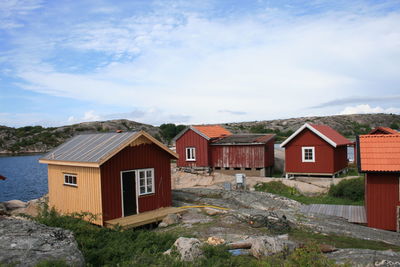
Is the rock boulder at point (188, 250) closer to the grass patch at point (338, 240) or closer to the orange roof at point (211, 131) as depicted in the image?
the grass patch at point (338, 240)

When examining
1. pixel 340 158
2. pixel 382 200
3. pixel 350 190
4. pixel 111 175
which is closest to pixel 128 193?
pixel 111 175

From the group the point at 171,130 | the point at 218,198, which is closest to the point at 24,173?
the point at 218,198

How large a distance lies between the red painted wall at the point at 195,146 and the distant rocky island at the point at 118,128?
117 feet

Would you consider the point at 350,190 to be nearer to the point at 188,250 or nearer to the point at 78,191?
the point at 188,250

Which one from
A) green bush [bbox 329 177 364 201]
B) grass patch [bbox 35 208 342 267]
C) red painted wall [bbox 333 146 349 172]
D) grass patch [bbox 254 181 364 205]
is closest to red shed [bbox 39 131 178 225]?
grass patch [bbox 35 208 342 267]

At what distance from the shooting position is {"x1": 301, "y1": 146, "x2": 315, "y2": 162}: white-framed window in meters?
25.1

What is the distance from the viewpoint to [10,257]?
244 inches

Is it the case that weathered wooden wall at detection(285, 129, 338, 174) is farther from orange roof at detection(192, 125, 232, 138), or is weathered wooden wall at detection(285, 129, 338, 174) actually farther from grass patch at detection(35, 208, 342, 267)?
grass patch at detection(35, 208, 342, 267)

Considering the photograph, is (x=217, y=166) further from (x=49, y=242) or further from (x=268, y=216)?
(x=49, y=242)

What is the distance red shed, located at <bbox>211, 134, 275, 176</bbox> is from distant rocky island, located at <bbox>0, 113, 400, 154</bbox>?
1499 inches

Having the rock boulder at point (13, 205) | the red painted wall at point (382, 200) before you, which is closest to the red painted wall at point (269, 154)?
the red painted wall at point (382, 200)

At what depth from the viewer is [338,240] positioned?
11.6 metres

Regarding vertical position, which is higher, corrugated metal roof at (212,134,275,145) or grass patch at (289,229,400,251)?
corrugated metal roof at (212,134,275,145)

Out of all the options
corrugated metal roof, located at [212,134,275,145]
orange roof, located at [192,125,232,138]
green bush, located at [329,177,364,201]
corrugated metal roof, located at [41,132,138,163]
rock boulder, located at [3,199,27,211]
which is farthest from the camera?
orange roof, located at [192,125,232,138]
